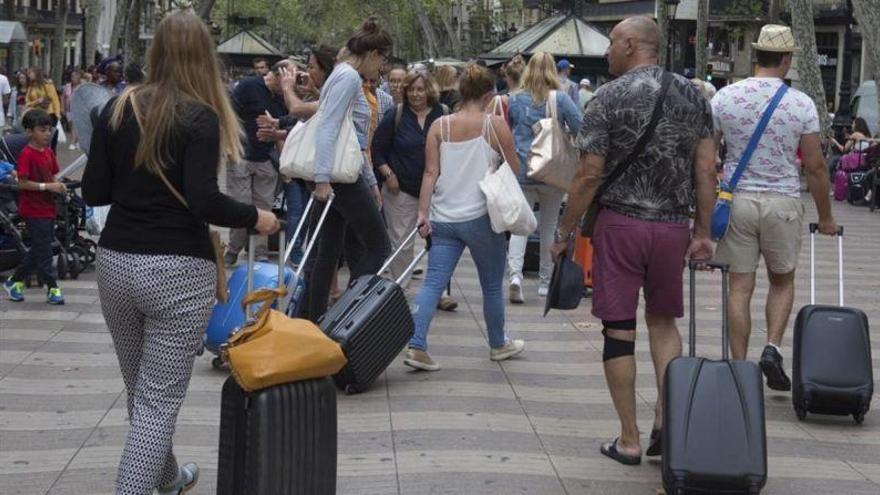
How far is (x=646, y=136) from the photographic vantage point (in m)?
6.52

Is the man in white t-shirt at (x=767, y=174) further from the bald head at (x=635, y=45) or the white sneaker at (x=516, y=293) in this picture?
the white sneaker at (x=516, y=293)

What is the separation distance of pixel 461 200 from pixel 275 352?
390 cm

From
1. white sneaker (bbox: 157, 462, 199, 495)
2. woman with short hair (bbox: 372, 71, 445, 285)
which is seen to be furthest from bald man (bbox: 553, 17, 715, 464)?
woman with short hair (bbox: 372, 71, 445, 285)

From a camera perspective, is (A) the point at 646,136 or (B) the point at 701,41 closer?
(A) the point at 646,136

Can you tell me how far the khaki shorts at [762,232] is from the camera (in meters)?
7.93

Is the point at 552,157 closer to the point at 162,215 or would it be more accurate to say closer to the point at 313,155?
the point at 313,155

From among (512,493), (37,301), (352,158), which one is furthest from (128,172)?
(37,301)

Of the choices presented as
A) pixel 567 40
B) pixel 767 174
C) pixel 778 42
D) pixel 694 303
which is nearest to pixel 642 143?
pixel 694 303

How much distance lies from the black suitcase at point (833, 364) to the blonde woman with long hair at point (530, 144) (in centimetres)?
431

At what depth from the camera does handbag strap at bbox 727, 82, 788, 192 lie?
775 centimetres

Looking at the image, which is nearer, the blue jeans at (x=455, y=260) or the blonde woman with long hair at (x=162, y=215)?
the blonde woman with long hair at (x=162, y=215)

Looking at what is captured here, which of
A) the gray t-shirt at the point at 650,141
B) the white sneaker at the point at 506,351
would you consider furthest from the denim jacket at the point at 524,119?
the gray t-shirt at the point at 650,141

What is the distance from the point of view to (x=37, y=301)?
11453 mm

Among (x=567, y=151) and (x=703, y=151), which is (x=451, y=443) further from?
(x=567, y=151)
